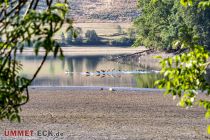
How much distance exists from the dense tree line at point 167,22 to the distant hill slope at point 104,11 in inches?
2338

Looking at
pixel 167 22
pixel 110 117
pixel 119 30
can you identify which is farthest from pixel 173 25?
pixel 119 30

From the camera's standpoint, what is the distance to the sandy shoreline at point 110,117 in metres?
13.2

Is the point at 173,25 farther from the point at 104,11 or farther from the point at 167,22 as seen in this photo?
the point at 104,11

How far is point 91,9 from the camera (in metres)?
134

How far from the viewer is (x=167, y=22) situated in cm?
5222

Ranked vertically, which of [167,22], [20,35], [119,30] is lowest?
[119,30]

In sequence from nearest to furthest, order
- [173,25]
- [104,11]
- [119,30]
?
[173,25], [119,30], [104,11]

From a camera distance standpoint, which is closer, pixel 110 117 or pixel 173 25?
pixel 110 117

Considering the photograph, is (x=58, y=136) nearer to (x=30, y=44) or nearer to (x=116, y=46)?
(x=30, y=44)

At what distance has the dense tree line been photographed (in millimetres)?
46656

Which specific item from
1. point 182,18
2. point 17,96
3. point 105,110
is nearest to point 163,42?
point 182,18

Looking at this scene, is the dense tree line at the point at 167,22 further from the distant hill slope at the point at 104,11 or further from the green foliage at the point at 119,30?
the distant hill slope at the point at 104,11

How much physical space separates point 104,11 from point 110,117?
4586 inches

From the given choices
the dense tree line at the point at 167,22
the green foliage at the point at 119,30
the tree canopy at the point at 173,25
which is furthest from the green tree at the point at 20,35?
the green foliage at the point at 119,30
